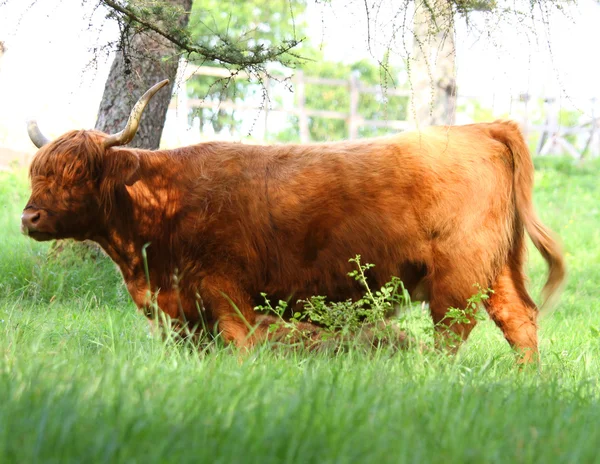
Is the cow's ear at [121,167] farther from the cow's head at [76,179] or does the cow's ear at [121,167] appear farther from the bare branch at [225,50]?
the bare branch at [225,50]

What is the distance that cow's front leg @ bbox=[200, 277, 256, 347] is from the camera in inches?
190

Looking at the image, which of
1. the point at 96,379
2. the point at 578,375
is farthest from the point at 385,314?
the point at 96,379

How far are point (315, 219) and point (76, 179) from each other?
1492mm

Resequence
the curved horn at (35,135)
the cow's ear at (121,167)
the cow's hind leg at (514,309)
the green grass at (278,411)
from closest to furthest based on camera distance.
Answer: the green grass at (278,411) → the cow's hind leg at (514,309) → the cow's ear at (121,167) → the curved horn at (35,135)

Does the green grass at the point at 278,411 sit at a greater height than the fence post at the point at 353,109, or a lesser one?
lesser

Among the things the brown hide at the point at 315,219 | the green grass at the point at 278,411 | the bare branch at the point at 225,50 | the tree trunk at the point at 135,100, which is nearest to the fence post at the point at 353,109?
the tree trunk at the point at 135,100

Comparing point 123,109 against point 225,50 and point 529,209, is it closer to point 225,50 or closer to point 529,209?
point 225,50

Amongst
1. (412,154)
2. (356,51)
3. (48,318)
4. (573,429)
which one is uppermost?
(356,51)

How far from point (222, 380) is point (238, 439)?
774 mm

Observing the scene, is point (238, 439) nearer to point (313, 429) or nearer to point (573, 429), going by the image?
point (313, 429)

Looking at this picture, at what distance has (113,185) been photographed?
5.07 meters

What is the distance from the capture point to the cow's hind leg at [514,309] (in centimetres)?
496

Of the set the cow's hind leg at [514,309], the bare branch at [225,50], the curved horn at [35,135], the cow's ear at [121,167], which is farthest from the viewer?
the curved horn at [35,135]

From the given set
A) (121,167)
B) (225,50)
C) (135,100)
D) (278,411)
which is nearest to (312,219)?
(225,50)
